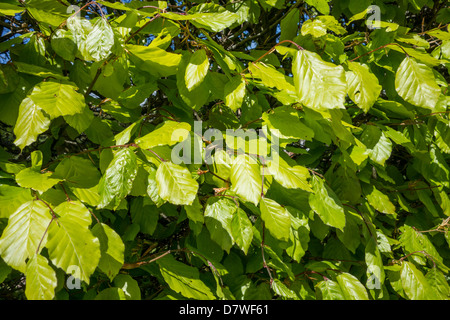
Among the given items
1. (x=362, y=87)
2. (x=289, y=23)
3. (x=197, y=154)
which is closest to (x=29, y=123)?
(x=197, y=154)

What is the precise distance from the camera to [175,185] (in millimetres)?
832

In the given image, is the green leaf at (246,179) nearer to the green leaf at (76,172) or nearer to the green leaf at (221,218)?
the green leaf at (221,218)

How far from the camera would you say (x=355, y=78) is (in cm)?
112

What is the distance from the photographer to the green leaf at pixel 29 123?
86 centimetres

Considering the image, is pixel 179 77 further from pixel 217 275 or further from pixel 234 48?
pixel 234 48

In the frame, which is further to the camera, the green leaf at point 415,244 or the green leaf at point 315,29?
the green leaf at point 415,244

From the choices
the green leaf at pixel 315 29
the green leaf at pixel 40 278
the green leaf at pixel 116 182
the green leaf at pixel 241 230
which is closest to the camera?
the green leaf at pixel 40 278

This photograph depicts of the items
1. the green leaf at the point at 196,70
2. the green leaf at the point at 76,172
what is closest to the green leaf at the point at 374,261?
the green leaf at the point at 196,70

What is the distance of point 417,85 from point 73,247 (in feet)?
3.34

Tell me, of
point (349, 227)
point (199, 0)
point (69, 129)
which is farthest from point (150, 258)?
point (199, 0)

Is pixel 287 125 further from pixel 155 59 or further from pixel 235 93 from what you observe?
pixel 155 59

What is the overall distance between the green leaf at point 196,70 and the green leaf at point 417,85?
576mm

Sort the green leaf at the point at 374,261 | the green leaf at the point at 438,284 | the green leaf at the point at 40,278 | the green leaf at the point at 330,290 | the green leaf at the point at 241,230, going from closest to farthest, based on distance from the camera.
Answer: the green leaf at the point at 40,278, the green leaf at the point at 241,230, the green leaf at the point at 330,290, the green leaf at the point at 374,261, the green leaf at the point at 438,284
